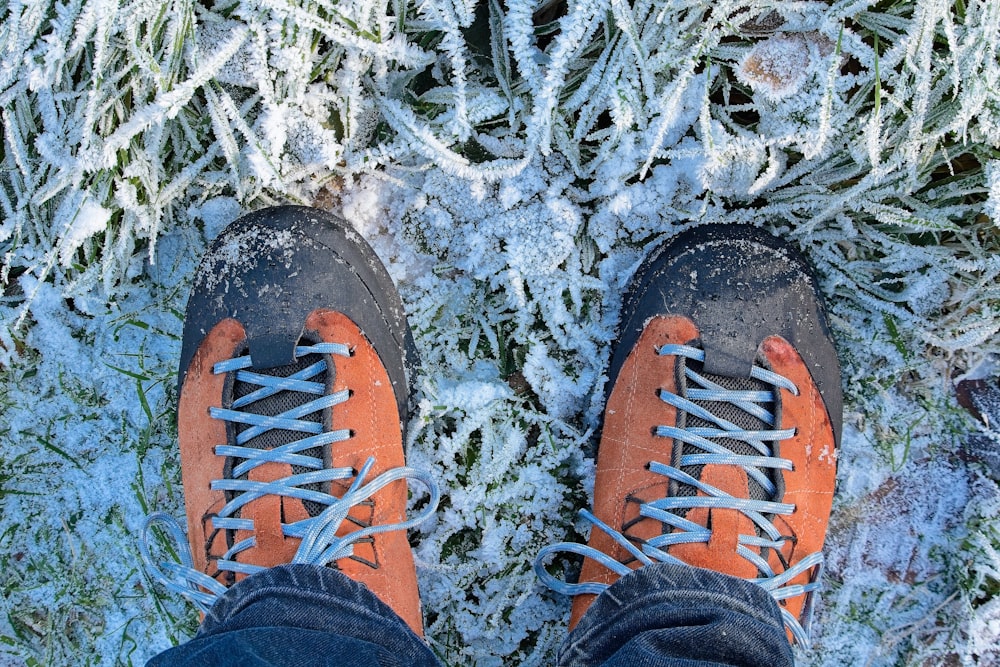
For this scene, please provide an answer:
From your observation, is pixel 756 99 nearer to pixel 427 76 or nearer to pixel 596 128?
pixel 596 128

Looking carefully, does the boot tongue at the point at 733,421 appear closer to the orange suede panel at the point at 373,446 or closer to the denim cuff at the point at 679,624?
the denim cuff at the point at 679,624

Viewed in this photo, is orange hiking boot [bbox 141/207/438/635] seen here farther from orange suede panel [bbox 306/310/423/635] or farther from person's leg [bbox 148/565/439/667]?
person's leg [bbox 148/565/439/667]

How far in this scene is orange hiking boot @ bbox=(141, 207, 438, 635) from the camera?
4.12 feet

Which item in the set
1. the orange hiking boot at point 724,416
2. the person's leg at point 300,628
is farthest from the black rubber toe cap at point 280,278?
the orange hiking boot at point 724,416

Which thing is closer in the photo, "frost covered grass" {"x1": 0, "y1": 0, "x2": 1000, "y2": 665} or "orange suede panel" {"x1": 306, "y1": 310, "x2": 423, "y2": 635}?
"frost covered grass" {"x1": 0, "y1": 0, "x2": 1000, "y2": 665}

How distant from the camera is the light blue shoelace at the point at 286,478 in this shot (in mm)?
1239

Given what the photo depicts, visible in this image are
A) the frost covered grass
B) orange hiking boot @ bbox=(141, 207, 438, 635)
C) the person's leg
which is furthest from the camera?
orange hiking boot @ bbox=(141, 207, 438, 635)

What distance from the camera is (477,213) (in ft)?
4.33

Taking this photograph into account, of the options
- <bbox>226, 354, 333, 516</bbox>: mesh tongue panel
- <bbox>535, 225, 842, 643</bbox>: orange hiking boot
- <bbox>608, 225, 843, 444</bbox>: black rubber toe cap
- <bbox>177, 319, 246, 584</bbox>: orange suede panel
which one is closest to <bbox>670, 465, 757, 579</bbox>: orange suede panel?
<bbox>535, 225, 842, 643</bbox>: orange hiking boot

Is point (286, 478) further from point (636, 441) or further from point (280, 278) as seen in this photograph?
point (636, 441)

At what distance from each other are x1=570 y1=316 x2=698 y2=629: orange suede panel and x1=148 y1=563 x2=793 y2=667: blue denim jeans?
15cm

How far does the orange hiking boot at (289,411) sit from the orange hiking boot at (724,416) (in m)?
0.33

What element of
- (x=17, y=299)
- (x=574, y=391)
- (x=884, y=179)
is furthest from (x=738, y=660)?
(x=17, y=299)

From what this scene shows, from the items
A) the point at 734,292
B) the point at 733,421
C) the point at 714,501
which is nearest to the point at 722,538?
the point at 714,501
